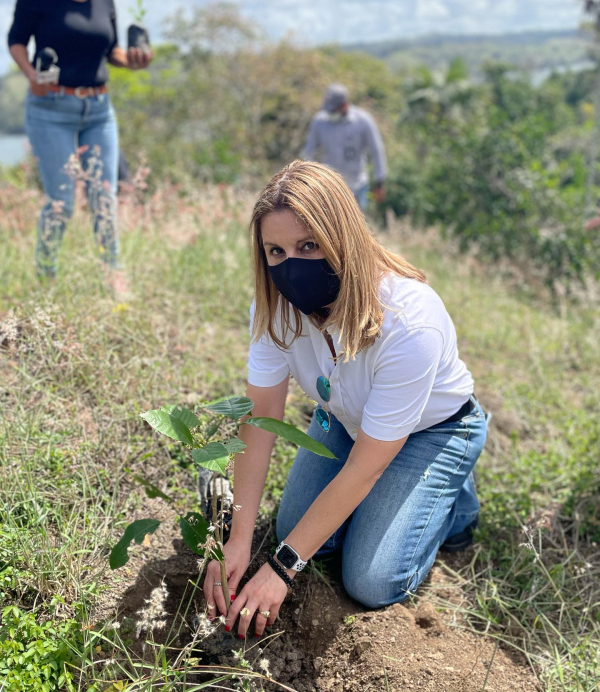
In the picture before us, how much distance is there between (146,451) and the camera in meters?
2.58

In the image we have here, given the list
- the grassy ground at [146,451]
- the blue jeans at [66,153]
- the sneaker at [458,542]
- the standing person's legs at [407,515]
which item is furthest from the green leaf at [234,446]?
the blue jeans at [66,153]

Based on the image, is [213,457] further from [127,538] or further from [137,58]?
[137,58]

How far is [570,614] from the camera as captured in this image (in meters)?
2.29

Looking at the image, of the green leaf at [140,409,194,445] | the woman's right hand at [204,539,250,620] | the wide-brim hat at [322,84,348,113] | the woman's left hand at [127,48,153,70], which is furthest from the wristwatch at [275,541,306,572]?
the wide-brim hat at [322,84,348,113]

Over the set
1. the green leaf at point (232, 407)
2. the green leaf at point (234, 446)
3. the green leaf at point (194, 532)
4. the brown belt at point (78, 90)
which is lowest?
the green leaf at point (194, 532)

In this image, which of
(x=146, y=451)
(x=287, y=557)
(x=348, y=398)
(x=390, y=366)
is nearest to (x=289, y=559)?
Result: (x=287, y=557)

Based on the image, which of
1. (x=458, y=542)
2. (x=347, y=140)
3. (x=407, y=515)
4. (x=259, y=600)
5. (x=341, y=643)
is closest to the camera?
(x=259, y=600)

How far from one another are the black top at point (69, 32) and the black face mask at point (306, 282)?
2118 mm

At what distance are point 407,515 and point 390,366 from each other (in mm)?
618

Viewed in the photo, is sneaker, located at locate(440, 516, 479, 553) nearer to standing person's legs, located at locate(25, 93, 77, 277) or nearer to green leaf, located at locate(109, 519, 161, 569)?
green leaf, located at locate(109, 519, 161, 569)

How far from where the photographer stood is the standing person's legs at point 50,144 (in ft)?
10.7

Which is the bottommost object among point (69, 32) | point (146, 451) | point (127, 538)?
point (146, 451)

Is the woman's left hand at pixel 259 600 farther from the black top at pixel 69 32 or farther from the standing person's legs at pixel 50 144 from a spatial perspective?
the black top at pixel 69 32

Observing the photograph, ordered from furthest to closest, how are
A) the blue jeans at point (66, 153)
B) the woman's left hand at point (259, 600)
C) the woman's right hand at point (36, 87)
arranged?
1. the blue jeans at point (66, 153)
2. the woman's right hand at point (36, 87)
3. the woman's left hand at point (259, 600)
